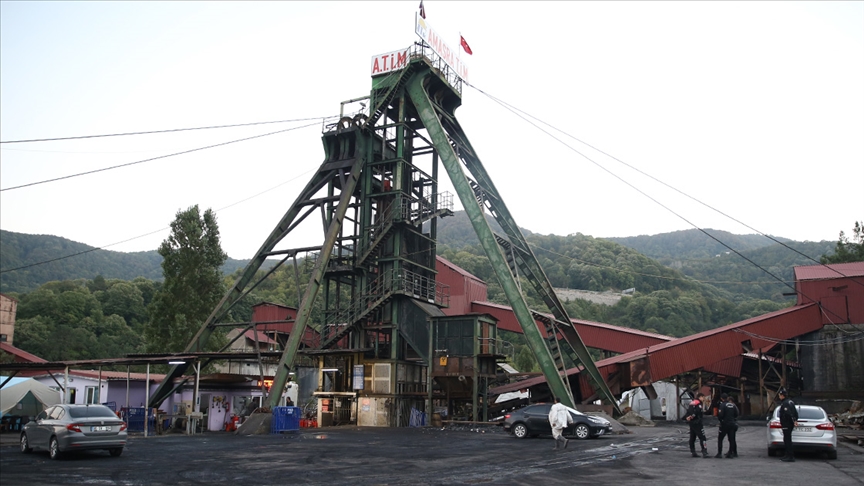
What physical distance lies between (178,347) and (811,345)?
42710mm

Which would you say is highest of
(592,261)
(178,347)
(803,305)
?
(592,261)

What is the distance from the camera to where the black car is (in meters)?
24.1

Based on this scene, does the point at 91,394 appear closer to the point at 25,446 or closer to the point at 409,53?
the point at 25,446

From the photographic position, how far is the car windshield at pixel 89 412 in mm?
16881

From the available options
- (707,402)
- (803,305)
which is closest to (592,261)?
(707,402)

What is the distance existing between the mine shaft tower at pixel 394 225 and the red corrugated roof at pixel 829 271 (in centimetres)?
1817

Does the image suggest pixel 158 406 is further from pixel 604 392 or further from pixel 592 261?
pixel 592 261

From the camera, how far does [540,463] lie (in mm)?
15766

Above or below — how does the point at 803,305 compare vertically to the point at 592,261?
below

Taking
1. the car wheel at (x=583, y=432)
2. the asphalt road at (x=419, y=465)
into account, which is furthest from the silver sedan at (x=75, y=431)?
the car wheel at (x=583, y=432)

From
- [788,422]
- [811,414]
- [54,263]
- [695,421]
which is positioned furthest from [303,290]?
[54,263]

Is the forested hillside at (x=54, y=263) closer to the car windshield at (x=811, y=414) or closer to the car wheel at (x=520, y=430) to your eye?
the car wheel at (x=520, y=430)

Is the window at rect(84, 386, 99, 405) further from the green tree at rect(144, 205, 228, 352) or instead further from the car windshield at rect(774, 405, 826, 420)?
the car windshield at rect(774, 405, 826, 420)

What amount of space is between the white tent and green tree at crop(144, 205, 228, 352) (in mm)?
14400
